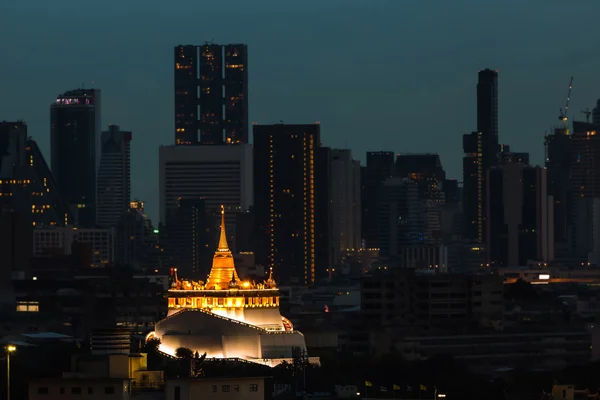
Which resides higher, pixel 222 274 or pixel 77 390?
pixel 222 274

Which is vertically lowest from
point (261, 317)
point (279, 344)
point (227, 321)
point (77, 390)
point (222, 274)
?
point (77, 390)

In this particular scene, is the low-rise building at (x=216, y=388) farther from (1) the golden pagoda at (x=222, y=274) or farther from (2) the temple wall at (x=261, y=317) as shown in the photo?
(1) the golden pagoda at (x=222, y=274)

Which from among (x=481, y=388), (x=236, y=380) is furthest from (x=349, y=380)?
(x=236, y=380)

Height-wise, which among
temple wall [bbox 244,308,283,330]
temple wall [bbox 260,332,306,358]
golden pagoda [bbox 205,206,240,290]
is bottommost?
temple wall [bbox 260,332,306,358]

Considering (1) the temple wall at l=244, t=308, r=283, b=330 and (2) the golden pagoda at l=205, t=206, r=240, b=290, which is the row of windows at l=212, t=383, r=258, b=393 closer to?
(1) the temple wall at l=244, t=308, r=283, b=330

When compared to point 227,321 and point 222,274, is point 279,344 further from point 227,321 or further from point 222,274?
point 222,274

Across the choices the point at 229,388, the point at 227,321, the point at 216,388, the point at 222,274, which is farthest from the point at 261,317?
the point at 216,388

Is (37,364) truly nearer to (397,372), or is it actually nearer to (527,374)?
(397,372)

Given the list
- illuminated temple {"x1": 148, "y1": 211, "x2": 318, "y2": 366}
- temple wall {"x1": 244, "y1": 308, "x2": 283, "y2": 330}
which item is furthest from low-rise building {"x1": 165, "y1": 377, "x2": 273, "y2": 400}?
temple wall {"x1": 244, "y1": 308, "x2": 283, "y2": 330}

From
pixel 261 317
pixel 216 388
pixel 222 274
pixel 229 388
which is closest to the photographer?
pixel 216 388
